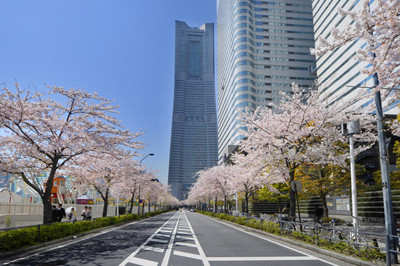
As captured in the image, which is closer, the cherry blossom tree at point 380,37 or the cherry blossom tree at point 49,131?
the cherry blossom tree at point 380,37

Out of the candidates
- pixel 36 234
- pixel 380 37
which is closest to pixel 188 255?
pixel 36 234

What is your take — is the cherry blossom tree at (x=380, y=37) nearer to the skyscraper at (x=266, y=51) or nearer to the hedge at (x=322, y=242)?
the hedge at (x=322, y=242)

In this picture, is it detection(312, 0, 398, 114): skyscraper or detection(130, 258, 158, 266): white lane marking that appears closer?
detection(130, 258, 158, 266): white lane marking

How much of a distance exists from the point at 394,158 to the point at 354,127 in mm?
31228

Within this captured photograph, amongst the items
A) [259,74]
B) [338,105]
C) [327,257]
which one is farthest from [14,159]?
[259,74]

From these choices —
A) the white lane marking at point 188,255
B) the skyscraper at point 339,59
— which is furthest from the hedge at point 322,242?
the skyscraper at point 339,59

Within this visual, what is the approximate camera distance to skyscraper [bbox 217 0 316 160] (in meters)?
100

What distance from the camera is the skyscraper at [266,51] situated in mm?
100062

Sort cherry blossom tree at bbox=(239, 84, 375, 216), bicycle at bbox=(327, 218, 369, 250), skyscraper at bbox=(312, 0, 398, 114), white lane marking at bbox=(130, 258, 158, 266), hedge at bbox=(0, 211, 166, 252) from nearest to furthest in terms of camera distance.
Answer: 1. white lane marking at bbox=(130, 258, 158, 266)
2. bicycle at bbox=(327, 218, 369, 250)
3. hedge at bbox=(0, 211, 166, 252)
4. cherry blossom tree at bbox=(239, 84, 375, 216)
5. skyscraper at bbox=(312, 0, 398, 114)

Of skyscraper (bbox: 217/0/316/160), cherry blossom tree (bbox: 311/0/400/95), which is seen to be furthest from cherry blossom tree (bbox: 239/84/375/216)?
skyscraper (bbox: 217/0/316/160)

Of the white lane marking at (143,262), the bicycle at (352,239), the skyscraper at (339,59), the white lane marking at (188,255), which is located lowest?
the white lane marking at (188,255)

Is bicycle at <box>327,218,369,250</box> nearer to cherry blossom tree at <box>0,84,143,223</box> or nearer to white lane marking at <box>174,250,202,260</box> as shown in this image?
white lane marking at <box>174,250,202,260</box>

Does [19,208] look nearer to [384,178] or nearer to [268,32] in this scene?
[384,178]

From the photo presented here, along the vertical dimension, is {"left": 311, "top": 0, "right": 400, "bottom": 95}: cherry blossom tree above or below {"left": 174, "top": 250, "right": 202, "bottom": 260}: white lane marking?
above
